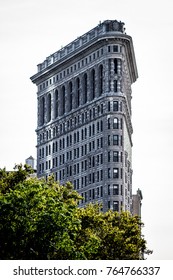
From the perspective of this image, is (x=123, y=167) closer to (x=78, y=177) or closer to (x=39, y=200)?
(x=78, y=177)

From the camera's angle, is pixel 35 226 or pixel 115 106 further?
pixel 115 106

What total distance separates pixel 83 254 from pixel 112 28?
138 meters

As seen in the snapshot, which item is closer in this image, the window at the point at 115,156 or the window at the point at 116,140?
the window at the point at 115,156

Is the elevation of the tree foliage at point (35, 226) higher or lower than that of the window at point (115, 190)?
lower

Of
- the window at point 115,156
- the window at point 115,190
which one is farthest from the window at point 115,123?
the window at point 115,190

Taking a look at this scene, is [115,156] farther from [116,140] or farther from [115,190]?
[115,190]

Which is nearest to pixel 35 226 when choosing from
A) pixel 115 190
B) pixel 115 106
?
pixel 115 190

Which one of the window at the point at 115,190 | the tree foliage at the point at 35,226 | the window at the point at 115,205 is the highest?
the window at the point at 115,190

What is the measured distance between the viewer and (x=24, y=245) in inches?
2395

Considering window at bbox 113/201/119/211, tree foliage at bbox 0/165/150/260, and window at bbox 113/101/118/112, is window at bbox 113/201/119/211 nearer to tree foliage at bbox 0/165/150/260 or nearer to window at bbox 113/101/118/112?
window at bbox 113/101/118/112

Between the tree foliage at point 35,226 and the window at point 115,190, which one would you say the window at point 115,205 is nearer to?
the window at point 115,190

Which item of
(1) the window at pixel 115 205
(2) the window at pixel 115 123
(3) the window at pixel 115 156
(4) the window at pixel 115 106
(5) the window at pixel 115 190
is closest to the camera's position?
(1) the window at pixel 115 205
